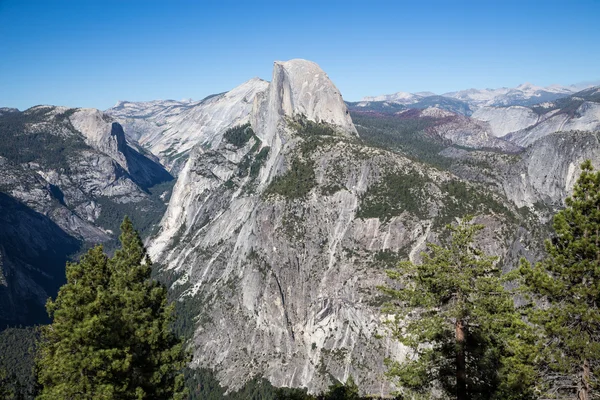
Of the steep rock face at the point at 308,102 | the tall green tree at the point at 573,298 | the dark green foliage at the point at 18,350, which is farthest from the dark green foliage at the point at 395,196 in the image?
the dark green foliage at the point at 18,350

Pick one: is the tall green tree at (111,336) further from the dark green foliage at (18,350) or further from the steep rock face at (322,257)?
the dark green foliage at (18,350)

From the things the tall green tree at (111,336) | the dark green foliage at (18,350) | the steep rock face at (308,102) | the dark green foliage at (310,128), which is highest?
the steep rock face at (308,102)

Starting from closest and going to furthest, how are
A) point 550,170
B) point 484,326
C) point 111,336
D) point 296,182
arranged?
point 484,326
point 111,336
point 296,182
point 550,170

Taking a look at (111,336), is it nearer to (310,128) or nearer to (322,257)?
(322,257)

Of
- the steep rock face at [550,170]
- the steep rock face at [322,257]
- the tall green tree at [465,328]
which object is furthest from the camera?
the steep rock face at [550,170]

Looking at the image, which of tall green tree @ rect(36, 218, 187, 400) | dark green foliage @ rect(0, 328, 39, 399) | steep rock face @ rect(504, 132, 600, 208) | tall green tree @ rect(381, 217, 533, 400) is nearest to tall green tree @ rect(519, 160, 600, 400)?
tall green tree @ rect(381, 217, 533, 400)

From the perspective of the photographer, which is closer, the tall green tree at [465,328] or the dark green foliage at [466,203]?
the tall green tree at [465,328]

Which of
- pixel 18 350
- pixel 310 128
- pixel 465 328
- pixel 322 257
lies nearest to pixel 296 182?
pixel 322 257
